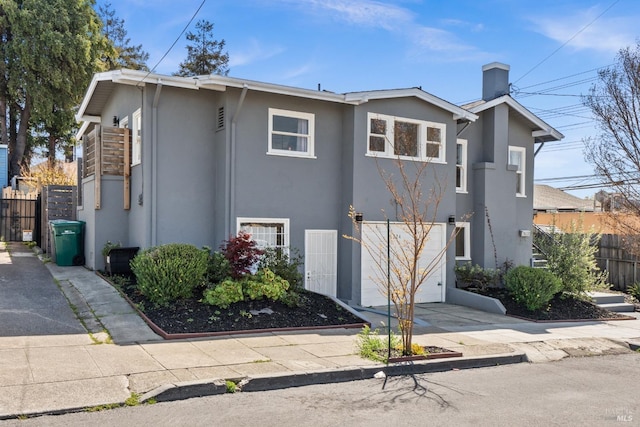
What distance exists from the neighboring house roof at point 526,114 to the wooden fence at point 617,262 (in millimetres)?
4674

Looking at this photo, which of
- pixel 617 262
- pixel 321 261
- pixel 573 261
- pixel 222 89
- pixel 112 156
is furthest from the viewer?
pixel 617 262

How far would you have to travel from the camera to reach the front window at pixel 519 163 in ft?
60.3

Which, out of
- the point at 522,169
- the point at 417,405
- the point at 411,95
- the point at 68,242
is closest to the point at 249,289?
the point at 417,405

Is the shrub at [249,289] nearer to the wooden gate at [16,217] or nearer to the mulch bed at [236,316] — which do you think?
the mulch bed at [236,316]

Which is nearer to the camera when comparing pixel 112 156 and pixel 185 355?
pixel 185 355

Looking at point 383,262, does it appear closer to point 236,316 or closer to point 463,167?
point 463,167

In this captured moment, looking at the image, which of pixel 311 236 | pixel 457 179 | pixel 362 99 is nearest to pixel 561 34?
pixel 457 179

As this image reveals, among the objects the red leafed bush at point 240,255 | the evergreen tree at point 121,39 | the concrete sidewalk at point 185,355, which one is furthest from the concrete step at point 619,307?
the evergreen tree at point 121,39

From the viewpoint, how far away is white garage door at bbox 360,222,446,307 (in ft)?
45.6

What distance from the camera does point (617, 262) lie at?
20.1m

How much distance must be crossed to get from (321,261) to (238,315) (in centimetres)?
432

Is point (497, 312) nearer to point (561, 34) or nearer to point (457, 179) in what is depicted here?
point (457, 179)

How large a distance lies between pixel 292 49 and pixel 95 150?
5.66 metres

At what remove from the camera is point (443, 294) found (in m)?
15.5
